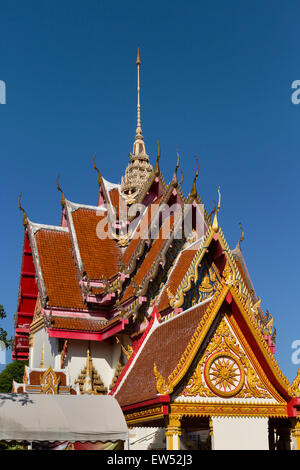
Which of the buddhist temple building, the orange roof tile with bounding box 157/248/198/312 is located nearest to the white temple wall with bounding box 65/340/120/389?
the buddhist temple building

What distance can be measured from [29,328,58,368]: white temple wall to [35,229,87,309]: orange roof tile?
125 centimetres

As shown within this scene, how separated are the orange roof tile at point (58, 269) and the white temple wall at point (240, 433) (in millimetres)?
10641

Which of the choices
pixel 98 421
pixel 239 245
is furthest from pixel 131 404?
pixel 239 245

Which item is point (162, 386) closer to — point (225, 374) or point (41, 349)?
point (225, 374)

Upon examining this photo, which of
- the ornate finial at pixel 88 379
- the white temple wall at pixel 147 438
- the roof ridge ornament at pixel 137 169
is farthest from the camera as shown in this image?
the roof ridge ornament at pixel 137 169

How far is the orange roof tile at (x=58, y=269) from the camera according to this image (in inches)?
696

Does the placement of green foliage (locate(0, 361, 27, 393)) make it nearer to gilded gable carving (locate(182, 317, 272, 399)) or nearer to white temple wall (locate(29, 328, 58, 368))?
A: white temple wall (locate(29, 328, 58, 368))

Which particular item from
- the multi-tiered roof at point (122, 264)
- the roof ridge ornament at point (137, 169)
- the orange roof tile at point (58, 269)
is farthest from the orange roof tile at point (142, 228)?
the roof ridge ornament at point (137, 169)

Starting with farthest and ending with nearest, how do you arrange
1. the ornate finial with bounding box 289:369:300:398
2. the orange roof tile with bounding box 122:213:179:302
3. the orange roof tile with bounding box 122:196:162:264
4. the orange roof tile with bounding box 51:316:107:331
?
1. the orange roof tile with bounding box 122:196:162:264
2. the orange roof tile with bounding box 51:316:107:331
3. the orange roof tile with bounding box 122:213:179:302
4. the ornate finial with bounding box 289:369:300:398

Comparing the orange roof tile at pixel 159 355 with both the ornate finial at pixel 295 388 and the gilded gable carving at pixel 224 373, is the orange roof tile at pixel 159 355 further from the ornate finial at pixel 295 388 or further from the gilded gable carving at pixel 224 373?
the ornate finial at pixel 295 388

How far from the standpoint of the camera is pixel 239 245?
2091cm

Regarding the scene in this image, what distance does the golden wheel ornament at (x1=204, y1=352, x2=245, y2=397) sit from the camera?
732 cm

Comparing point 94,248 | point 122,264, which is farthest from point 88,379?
point 94,248

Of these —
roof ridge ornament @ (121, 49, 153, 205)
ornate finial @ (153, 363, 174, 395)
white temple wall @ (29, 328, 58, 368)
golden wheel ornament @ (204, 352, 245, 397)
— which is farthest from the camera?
roof ridge ornament @ (121, 49, 153, 205)
